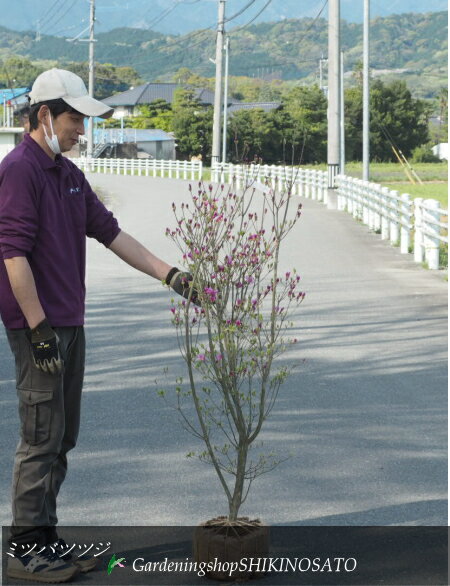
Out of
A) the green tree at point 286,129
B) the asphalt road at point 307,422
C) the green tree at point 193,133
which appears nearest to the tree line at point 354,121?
the green tree at point 193,133

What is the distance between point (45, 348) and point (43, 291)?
26 centimetres

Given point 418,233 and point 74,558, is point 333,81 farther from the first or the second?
point 74,558

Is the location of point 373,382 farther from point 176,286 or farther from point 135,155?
point 135,155

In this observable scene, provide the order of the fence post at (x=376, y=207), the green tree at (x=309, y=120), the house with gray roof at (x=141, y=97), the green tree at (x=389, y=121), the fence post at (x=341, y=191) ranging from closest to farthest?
the fence post at (x=376, y=207) → the fence post at (x=341, y=191) → the green tree at (x=309, y=120) → the green tree at (x=389, y=121) → the house with gray roof at (x=141, y=97)

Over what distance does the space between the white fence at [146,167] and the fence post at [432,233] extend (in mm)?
47538

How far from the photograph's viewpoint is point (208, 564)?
4934 millimetres

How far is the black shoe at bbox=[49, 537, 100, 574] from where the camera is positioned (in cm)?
501

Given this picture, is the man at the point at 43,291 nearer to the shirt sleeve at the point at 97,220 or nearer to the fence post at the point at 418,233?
the shirt sleeve at the point at 97,220

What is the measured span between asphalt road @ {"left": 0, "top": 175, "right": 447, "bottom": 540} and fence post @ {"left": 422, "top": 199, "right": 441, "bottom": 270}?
203 cm

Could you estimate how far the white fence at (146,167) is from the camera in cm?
6831

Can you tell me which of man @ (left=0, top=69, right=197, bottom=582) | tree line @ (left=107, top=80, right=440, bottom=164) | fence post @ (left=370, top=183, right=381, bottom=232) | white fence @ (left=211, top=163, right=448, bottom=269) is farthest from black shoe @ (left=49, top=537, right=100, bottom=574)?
tree line @ (left=107, top=80, right=440, bottom=164)

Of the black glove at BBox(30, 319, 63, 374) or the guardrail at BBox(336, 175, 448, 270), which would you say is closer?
the black glove at BBox(30, 319, 63, 374)

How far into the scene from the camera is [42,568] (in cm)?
490

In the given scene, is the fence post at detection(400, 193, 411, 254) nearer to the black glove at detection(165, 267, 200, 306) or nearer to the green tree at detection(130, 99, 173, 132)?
the black glove at detection(165, 267, 200, 306)
